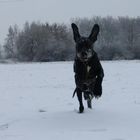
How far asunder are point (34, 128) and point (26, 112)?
2202 millimetres

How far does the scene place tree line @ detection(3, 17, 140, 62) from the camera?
303 feet

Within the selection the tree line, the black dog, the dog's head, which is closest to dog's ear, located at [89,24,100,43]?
the black dog

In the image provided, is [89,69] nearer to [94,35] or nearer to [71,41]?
[94,35]

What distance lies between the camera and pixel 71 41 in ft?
330

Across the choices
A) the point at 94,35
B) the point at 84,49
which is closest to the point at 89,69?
the point at 84,49

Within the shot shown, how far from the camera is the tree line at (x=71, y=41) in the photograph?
9225 cm

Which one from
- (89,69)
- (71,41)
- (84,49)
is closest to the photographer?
(84,49)

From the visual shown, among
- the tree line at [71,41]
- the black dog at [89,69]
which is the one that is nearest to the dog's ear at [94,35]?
the black dog at [89,69]

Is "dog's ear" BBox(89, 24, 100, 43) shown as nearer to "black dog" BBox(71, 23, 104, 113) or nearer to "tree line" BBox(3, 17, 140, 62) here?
"black dog" BBox(71, 23, 104, 113)

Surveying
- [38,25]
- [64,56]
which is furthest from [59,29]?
[64,56]

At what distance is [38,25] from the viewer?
365ft

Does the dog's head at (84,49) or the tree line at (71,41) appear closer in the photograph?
the dog's head at (84,49)

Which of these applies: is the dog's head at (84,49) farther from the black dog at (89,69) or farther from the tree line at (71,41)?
the tree line at (71,41)

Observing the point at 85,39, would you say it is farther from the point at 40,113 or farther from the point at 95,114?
the point at 40,113
